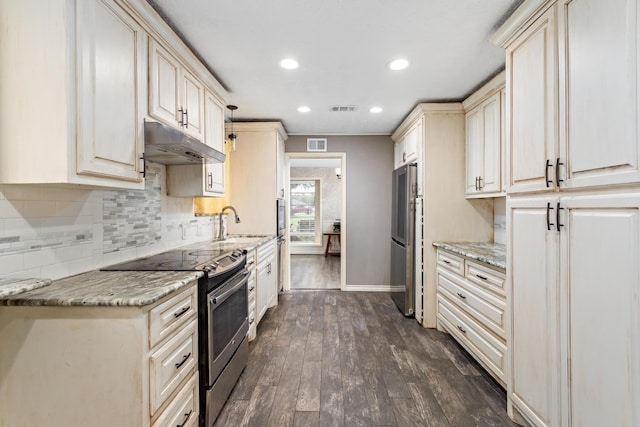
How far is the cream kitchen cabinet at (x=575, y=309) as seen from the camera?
107 cm

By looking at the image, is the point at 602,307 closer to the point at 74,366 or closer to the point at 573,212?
the point at 573,212

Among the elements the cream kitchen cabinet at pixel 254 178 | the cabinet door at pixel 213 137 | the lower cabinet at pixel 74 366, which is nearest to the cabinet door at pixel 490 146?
the cream kitchen cabinet at pixel 254 178

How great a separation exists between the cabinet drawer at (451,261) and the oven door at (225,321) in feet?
6.10

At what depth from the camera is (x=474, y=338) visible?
236cm

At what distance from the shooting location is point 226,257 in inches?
81.8

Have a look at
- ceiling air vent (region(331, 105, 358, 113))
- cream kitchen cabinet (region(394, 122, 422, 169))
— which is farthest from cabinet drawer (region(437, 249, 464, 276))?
ceiling air vent (region(331, 105, 358, 113))

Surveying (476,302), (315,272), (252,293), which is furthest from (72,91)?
(315,272)

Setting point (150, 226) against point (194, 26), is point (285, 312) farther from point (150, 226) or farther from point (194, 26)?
point (194, 26)

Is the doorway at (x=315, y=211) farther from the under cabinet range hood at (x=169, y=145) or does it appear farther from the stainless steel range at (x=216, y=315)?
the under cabinet range hood at (x=169, y=145)

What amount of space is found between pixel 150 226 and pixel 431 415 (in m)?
2.30

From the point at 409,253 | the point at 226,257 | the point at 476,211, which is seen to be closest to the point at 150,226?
the point at 226,257

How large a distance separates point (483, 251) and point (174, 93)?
272cm

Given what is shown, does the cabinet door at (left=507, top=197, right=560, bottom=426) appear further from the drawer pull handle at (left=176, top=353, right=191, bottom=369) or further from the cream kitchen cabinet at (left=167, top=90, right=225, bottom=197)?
the cream kitchen cabinet at (left=167, top=90, right=225, bottom=197)

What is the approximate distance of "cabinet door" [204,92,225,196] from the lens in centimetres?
253
